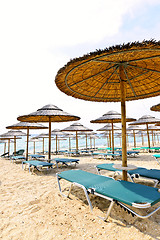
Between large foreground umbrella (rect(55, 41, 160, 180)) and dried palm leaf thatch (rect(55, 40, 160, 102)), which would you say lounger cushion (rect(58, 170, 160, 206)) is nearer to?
large foreground umbrella (rect(55, 41, 160, 180))

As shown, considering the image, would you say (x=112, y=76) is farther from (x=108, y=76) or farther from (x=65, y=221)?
(x=65, y=221)

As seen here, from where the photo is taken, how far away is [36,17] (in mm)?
3805

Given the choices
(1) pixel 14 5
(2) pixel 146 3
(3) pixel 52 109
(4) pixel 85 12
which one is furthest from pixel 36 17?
(3) pixel 52 109

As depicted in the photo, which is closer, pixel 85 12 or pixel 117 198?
pixel 117 198

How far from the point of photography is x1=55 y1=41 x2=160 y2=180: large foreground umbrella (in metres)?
2.21

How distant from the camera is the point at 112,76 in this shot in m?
3.56

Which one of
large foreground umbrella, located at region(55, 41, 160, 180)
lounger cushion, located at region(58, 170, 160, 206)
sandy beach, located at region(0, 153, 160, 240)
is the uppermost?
large foreground umbrella, located at region(55, 41, 160, 180)

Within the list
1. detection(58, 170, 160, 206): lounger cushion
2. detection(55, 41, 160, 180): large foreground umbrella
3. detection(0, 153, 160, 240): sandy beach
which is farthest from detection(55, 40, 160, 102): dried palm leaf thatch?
detection(0, 153, 160, 240): sandy beach

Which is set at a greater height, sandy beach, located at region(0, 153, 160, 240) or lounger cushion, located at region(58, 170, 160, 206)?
lounger cushion, located at region(58, 170, 160, 206)

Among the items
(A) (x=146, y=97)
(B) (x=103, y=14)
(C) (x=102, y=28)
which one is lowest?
(A) (x=146, y=97)

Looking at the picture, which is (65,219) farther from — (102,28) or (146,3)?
(146,3)

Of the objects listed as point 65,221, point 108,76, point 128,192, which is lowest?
point 65,221

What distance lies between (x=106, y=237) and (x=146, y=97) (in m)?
3.54

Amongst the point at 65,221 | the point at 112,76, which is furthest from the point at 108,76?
the point at 65,221
